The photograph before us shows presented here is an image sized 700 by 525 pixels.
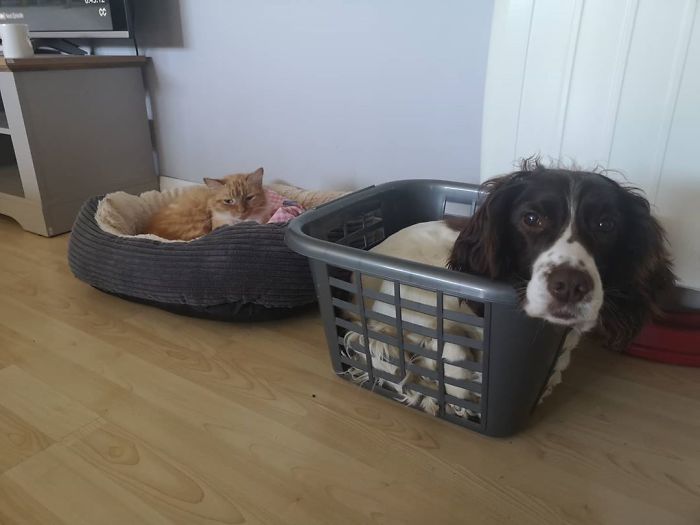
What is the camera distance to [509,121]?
1219 mm

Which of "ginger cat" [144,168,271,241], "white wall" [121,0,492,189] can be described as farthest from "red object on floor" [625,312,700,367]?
"ginger cat" [144,168,271,241]

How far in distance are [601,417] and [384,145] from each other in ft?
3.28

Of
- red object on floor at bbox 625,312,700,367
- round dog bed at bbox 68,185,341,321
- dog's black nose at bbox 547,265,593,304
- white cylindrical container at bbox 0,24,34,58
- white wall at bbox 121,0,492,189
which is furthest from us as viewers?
white cylindrical container at bbox 0,24,34,58

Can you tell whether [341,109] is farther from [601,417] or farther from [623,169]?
[601,417]

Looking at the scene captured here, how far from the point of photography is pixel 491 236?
916 millimetres

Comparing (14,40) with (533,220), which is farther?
(14,40)

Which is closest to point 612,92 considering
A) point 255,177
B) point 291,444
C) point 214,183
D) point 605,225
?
point 605,225

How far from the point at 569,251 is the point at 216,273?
86 centimetres

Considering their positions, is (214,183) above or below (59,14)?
below

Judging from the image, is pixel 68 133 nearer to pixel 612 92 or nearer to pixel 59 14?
pixel 59 14

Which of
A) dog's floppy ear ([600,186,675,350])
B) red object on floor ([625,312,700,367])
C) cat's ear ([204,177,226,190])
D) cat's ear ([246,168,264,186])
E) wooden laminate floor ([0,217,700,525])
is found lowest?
wooden laminate floor ([0,217,700,525])

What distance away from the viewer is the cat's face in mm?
1724

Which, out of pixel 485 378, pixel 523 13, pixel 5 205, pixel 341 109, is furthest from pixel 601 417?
pixel 5 205

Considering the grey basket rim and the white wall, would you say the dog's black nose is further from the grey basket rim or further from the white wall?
the white wall
